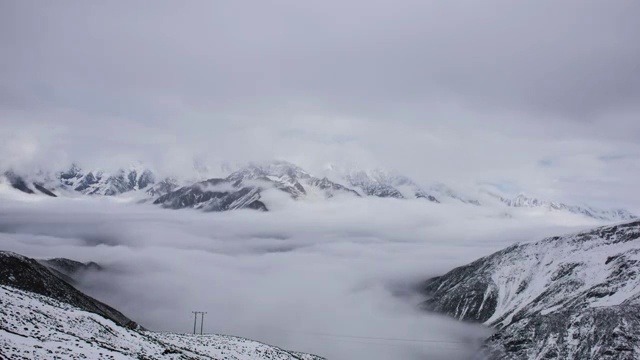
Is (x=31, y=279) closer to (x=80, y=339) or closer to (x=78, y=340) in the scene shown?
(x=80, y=339)

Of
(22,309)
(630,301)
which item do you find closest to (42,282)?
Answer: (22,309)

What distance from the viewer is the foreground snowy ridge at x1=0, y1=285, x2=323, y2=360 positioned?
39.3 meters

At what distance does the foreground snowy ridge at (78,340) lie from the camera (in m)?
39.3

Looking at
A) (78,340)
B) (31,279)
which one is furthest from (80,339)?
(31,279)

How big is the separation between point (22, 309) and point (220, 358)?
28.2 meters

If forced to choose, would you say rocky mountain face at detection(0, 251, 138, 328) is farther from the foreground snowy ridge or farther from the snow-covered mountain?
the foreground snowy ridge

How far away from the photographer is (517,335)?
197 metres

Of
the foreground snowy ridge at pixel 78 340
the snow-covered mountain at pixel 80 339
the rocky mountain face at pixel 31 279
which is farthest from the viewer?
the rocky mountain face at pixel 31 279

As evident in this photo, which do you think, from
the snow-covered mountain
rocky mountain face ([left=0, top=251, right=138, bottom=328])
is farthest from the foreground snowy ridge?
rocky mountain face ([left=0, top=251, right=138, bottom=328])

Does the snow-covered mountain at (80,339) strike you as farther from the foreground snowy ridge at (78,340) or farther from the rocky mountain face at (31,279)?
the rocky mountain face at (31,279)

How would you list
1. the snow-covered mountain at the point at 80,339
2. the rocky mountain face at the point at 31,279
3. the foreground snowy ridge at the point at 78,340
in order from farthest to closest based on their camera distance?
the rocky mountain face at the point at 31,279 → the snow-covered mountain at the point at 80,339 → the foreground snowy ridge at the point at 78,340

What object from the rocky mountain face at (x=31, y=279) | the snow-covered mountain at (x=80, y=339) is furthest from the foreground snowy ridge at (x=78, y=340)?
the rocky mountain face at (x=31, y=279)

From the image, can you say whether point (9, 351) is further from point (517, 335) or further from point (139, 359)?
point (517, 335)

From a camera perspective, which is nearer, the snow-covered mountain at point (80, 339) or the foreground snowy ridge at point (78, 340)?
the foreground snowy ridge at point (78, 340)
